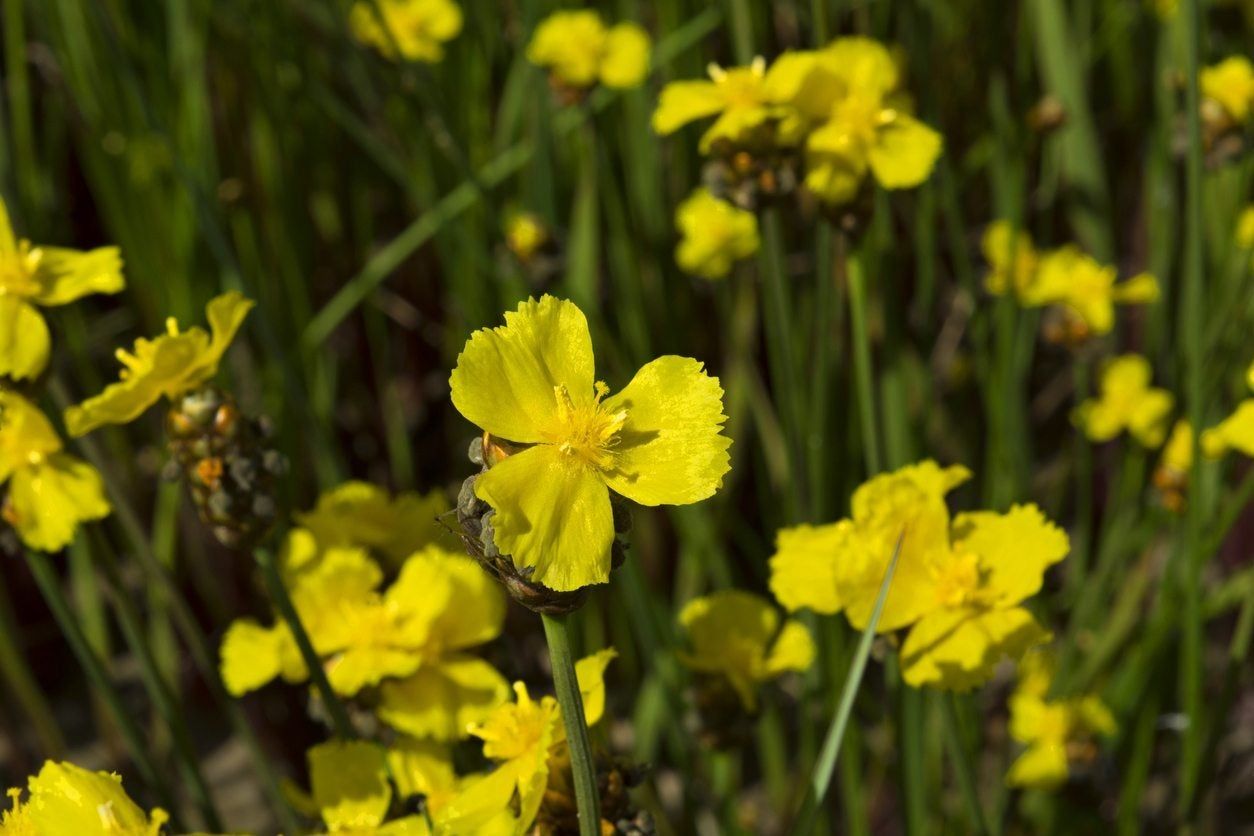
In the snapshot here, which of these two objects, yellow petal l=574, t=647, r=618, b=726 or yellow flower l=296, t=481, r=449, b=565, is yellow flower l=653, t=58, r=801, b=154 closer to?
yellow flower l=296, t=481, r=449, b=565

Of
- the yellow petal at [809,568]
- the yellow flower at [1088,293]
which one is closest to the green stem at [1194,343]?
the yellow petal at [809,568]

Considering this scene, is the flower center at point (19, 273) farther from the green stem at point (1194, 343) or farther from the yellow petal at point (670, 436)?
the green stem at point (1194, 343)

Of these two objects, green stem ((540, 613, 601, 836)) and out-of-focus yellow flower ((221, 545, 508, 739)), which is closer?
green stem ((540, 613, 601, 836))

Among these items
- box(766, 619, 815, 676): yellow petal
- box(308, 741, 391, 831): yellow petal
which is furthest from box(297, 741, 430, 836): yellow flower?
box(766, 619, 815, 676): yellow petal

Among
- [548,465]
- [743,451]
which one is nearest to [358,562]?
[548,465]

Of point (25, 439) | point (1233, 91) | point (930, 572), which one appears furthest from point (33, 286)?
point (1233, 91)

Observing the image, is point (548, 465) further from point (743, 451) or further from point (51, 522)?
point (743, 451)
